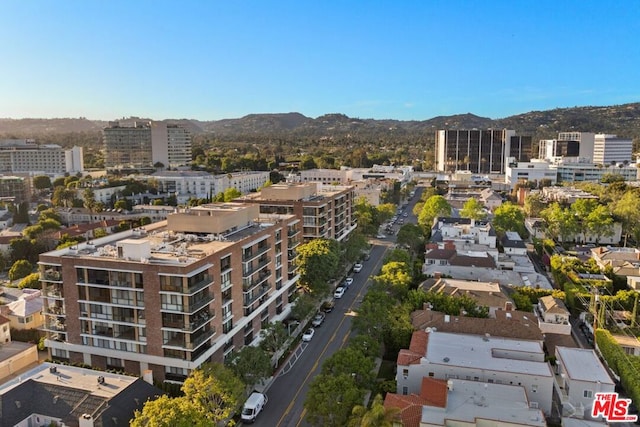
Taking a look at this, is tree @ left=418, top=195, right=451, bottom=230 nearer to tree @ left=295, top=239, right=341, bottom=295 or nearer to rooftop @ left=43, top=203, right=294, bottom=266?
tree @ left=295, top=239, right=341, bottom=295

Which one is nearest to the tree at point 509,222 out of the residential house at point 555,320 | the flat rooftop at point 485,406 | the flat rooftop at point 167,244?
the residential house at point 555,320

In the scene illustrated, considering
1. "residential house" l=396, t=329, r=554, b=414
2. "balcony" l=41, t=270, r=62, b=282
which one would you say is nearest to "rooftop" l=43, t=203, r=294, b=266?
"balcony" l=41, t=270, r=62, b=282

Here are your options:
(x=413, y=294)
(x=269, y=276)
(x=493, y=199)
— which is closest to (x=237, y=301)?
(x=269, y=276)

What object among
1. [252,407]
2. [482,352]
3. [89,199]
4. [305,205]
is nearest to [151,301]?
[252,407]

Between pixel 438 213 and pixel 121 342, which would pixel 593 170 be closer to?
pixel 438 213

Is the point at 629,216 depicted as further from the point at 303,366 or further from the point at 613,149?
the point at 613,149
